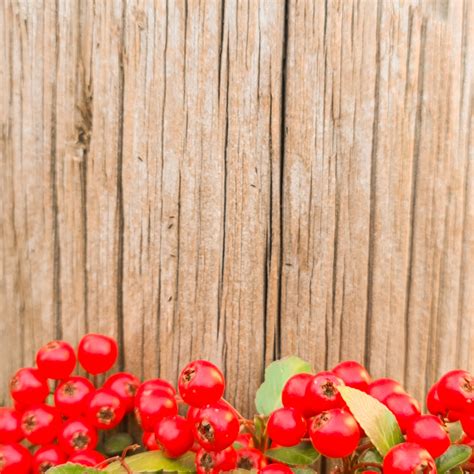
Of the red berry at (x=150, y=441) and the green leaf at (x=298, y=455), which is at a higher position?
the green leaf at (x=298, y=455)

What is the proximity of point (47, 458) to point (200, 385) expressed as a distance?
2.25ft

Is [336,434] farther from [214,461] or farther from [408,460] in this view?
[214,461]

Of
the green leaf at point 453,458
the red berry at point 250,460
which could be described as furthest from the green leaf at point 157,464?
the green leaf at point 453,458

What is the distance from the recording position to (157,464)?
2.21 metres

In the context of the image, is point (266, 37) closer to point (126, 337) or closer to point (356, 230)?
point (356, 230)

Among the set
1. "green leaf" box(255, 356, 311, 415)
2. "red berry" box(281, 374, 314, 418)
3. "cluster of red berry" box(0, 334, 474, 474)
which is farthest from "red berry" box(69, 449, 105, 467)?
"red berry" box(281, 374, 314, 418)

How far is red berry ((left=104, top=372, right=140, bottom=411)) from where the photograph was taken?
245cm

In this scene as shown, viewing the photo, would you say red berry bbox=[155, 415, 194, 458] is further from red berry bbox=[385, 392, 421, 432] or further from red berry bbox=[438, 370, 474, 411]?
red berry bbox=[438, 370, 474, 411]

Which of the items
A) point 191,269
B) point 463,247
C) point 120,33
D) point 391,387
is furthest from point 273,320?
point 120,33

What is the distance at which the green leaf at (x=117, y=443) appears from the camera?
251 centimetres

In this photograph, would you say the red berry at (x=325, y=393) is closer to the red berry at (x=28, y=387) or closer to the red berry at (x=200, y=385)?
the red berry at (x=200, y=385)

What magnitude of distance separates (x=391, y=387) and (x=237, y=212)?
777 mm

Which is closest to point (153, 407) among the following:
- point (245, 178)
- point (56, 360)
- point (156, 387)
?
point (156, 387)

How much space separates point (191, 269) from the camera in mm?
2477
